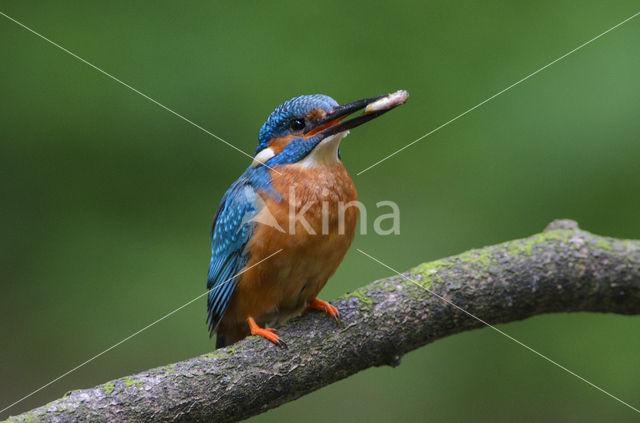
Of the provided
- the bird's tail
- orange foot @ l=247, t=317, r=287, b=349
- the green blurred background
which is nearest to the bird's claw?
orange foot @ l=247, t=317, r=287, b=349

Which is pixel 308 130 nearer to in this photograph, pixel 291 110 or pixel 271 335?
pixel 291 110

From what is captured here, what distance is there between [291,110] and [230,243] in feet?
2.19

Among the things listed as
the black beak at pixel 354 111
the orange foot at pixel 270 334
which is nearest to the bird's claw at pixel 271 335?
the orange foot at pixel 270 334

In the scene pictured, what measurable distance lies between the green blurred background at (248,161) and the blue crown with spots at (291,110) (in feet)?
3.75

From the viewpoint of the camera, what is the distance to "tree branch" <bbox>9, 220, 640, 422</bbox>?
7.66ft

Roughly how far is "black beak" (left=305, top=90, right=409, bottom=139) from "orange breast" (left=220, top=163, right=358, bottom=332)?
0.17m

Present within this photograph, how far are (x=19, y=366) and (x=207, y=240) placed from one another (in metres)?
1.36

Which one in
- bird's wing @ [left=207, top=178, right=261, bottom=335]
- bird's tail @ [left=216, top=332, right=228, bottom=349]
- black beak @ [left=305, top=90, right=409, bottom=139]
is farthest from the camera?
bird's tail @ [left=216, top=332, right=228, bottom=349]

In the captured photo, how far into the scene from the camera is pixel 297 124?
2.93 m

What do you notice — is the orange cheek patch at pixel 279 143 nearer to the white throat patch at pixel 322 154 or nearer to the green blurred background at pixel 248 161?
the white throat patch at pixel 322 154

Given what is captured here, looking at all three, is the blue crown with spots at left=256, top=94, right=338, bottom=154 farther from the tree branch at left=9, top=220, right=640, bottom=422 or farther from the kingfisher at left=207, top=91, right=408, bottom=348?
the tree branch at left=9, top=220, right=640, bottom=422

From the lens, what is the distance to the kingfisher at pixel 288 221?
270cm

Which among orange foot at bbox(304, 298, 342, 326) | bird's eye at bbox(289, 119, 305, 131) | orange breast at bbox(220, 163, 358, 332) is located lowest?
orange foot at bbox(304, 298, 342, 326)

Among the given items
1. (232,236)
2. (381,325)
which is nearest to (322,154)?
(232,236)
